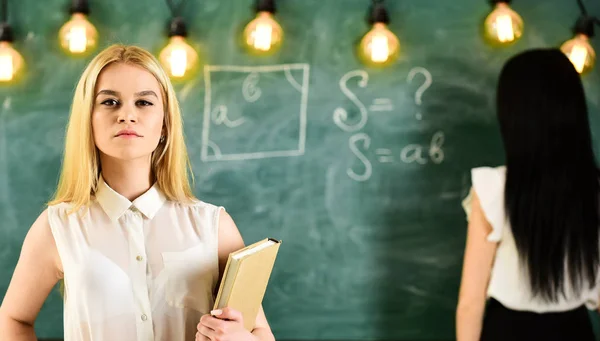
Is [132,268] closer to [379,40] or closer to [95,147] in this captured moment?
[95,147]

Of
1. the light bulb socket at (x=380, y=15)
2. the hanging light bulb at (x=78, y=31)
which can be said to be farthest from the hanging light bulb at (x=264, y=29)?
the hanging light bulb at (x=78, y=31)

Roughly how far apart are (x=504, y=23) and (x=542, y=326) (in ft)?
3.42

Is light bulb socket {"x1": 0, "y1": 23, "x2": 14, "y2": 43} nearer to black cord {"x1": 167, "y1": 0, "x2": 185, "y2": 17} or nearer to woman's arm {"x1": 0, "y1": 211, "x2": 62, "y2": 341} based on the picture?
black cord {"x1": 167, "y1": 0, "x2": 185, "y2": 17}

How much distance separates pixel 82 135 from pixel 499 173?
3.24 ft

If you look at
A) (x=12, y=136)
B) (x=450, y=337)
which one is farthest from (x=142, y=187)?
(x=450, y=337)

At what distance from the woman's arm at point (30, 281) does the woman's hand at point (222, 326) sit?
308 millimetres

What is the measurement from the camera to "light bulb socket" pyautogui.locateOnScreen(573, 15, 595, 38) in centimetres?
211

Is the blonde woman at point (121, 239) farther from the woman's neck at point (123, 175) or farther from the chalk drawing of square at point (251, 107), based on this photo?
the chalk drawing of square at point (251, 107)

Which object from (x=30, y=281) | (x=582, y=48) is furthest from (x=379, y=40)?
(x=30, y=281)

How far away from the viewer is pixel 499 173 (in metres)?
1.56

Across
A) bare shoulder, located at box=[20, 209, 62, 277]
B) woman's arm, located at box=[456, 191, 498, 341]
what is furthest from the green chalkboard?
bare shoulder, located at box=[20, 209, 62, 277]

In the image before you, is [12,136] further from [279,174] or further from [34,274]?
[34,274]

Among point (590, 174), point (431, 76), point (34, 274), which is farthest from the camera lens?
point (431, 76)

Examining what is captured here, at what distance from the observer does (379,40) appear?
2.09m
